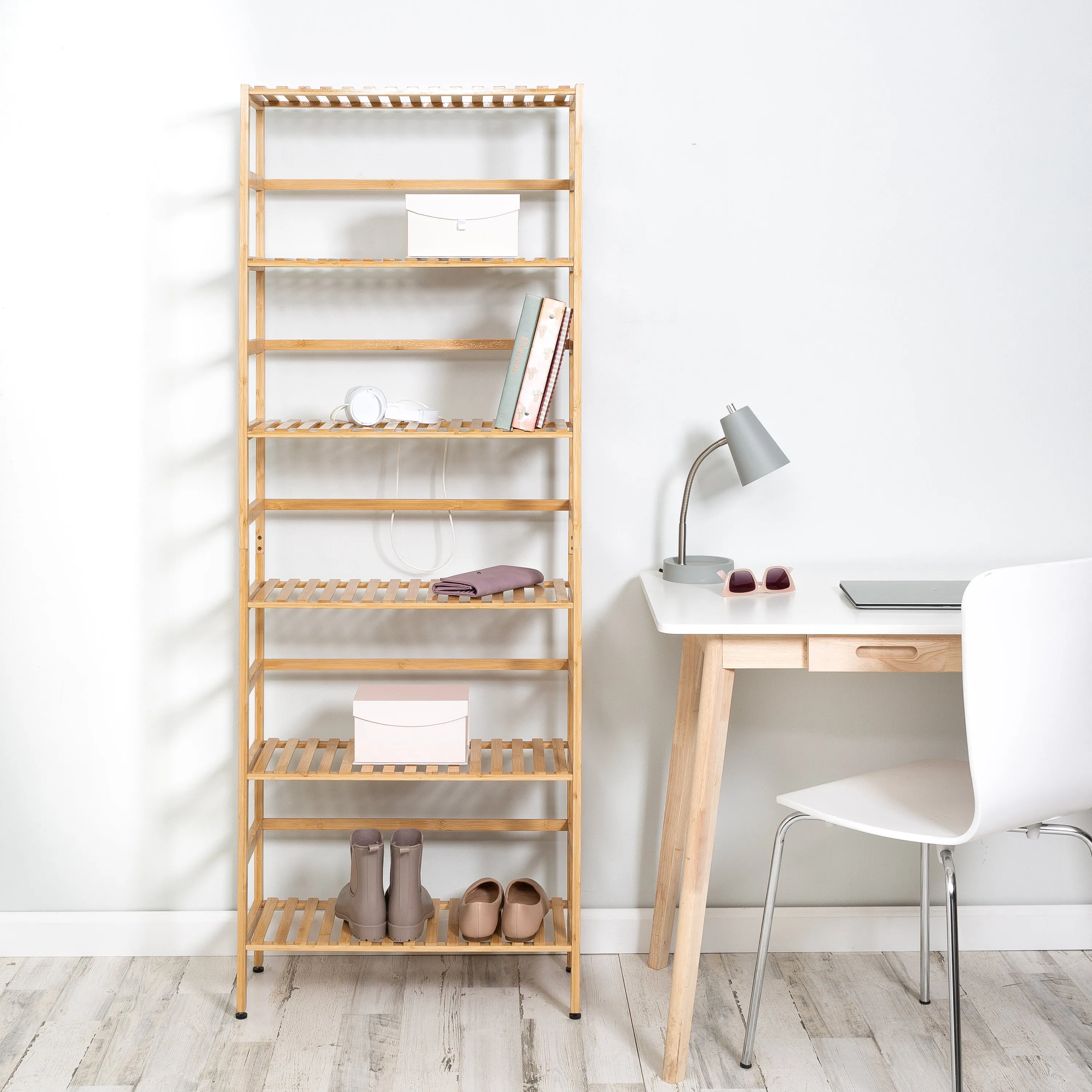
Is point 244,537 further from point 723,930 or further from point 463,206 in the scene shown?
point 723,930

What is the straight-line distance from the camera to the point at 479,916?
6.91 ft

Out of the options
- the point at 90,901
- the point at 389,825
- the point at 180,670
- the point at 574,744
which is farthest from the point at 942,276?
the point at 90,901

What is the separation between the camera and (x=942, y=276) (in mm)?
2230

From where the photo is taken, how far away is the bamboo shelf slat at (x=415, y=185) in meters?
2.13

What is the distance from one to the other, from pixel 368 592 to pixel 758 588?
0.77 m

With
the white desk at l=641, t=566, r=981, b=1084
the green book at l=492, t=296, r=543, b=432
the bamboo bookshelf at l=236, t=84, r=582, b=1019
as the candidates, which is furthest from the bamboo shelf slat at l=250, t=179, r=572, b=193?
the white desk at l=641, t=566, r=981, b=1084

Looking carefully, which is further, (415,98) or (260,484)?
(260,484)

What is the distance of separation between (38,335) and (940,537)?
1966mm

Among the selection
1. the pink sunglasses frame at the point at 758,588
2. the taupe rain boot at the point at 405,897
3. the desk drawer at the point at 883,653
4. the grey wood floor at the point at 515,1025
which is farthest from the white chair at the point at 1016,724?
the taupe rain boot at the point at 405,897

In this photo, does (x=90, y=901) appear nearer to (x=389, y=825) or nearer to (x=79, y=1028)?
(x=79, y=1028)

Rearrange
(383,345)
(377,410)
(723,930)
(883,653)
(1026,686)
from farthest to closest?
Result: (723,930), (383,345), (377,410), (883,653), (1026,686)

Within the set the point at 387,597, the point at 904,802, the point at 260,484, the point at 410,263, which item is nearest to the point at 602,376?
the point at 410,263

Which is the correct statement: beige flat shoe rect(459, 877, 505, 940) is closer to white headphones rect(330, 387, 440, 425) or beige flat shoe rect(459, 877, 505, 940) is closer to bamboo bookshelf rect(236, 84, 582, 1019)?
bamboo bookshelf rect(236, 84, 582, 1019)

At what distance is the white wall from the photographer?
216 centimetres
